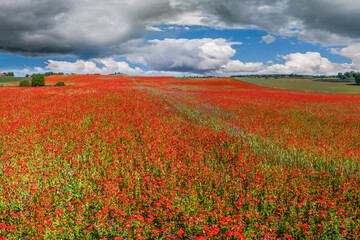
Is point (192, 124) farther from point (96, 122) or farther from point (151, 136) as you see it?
point (96, 122)

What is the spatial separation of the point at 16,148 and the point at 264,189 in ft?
31.9

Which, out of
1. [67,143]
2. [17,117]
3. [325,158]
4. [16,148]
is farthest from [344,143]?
[17,117]

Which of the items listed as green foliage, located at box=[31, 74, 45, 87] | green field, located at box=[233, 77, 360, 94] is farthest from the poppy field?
green field, located at box=[233, 77, 360, 94]

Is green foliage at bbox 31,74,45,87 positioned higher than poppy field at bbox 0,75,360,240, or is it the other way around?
green foliage at bbox 31,74,45,87

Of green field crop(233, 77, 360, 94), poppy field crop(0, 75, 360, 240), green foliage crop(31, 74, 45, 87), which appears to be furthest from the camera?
green field crop(233, 77, 360, 94)

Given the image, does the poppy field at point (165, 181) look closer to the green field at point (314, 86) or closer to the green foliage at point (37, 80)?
the green foliage at point (37, 80)

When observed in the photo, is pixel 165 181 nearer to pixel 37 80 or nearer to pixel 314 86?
pixel 37 80

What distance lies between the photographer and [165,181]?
252 inches

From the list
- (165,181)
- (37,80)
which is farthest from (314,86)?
(37,80)

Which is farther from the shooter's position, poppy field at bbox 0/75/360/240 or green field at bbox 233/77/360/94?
green field at bbox 233/77/360/94

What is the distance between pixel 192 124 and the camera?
13.1 meters

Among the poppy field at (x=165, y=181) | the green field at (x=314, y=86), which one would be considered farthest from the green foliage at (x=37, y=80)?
the green field at (x=314, y=86)

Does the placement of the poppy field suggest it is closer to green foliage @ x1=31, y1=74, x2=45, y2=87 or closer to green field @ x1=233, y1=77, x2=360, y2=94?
green foliage @ x1=31, y1=74, x2=45, y2=87

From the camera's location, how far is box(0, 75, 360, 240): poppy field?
448 cm
